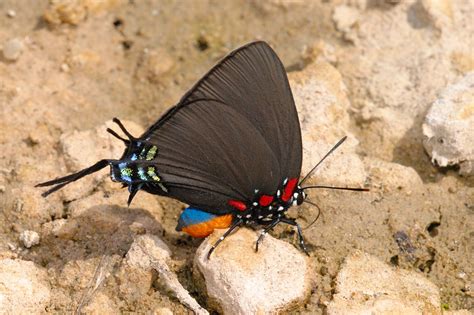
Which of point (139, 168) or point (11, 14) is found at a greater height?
point (11, 14)

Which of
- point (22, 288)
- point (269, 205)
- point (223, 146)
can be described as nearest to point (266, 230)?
point (269, 205)

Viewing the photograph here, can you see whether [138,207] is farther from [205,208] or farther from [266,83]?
[266,83]

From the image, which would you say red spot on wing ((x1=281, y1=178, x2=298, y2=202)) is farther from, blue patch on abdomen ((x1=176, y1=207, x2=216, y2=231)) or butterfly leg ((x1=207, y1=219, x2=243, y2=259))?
blue patch on abdomen ((x1=176, y1=207, x2=216, y2=231))

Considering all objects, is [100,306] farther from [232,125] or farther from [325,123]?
[325,123]

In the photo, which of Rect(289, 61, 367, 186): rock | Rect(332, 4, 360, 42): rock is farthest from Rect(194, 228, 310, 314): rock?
Rect(332, 4, 360, 42): rock

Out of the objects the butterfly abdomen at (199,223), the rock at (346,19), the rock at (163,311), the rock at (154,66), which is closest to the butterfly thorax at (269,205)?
the butterfly abdomen at (199,223)

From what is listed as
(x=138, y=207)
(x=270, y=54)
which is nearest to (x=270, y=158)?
(x=270, y=54)

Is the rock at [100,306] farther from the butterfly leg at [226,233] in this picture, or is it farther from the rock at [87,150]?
the rock at [87,150]
